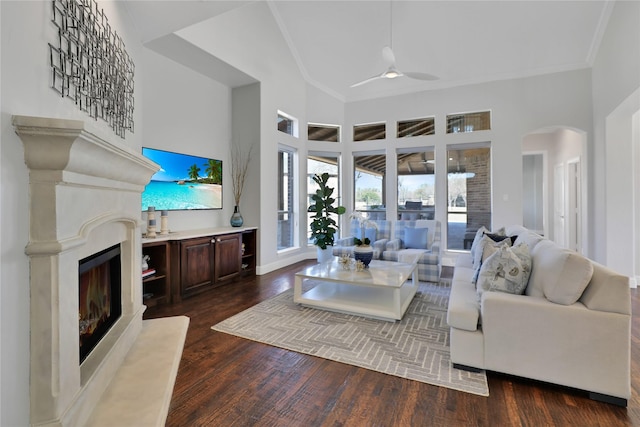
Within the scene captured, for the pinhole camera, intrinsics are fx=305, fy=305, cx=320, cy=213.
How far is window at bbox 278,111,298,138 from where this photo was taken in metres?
5.69

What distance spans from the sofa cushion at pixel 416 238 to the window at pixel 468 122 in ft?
7.60

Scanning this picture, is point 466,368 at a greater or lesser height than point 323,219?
lesser

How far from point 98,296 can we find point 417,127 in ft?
19.9

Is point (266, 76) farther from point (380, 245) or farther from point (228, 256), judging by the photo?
point (380, 245)

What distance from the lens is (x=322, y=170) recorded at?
6.66 meters

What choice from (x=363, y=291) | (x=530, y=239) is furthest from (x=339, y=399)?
(x=530, y=239)

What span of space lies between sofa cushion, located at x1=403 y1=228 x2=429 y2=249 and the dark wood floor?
2.71 m

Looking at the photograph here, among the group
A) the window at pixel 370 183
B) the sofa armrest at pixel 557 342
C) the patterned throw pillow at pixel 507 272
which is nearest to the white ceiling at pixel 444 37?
the window at pixel 370 183

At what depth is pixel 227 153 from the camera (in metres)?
5.07

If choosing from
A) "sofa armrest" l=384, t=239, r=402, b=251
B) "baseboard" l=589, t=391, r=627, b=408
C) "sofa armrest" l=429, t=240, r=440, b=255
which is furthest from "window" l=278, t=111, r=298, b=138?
"baseboard" l=589, t=391, r=627, b=408

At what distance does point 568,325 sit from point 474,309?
513 millimetres

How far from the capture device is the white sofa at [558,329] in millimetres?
1765

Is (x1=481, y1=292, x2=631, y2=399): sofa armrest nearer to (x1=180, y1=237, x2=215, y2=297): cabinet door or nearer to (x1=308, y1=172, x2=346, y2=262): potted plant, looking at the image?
(x1=180, y1=237, x2=215, y2=297): cabinet door

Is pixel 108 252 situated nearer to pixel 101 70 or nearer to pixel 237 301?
pixel 101 70
